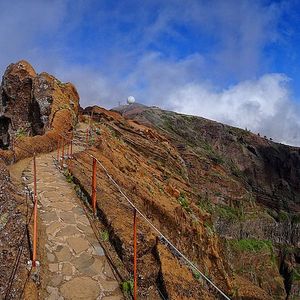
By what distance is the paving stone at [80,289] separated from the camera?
639cm

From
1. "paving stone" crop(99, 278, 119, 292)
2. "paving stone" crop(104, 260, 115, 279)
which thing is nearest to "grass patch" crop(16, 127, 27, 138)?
"paving stone" crop(104, 260, 115, 279)

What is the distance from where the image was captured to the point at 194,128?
9088cm

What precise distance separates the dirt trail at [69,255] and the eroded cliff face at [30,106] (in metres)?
8.26

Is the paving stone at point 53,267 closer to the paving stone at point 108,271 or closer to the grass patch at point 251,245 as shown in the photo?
the paving stone at point 108,271

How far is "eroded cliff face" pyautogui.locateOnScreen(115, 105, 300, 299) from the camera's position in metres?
65.4

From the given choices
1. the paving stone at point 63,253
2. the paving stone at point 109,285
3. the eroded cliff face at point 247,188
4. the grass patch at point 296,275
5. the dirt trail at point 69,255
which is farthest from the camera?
the grass patch at point 296,275

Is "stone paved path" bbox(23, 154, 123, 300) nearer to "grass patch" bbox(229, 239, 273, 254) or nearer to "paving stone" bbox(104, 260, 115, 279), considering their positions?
"paving stone" bbox(104, 260, 115, 279)

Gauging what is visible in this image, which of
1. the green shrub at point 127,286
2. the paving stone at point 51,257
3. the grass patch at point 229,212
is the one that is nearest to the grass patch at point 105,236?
the paving stone at point 51,257

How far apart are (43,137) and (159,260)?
10.5 m

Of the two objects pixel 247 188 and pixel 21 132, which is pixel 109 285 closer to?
pixel 21 132

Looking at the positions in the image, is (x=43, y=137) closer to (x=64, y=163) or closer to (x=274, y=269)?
(x=64, y=163)

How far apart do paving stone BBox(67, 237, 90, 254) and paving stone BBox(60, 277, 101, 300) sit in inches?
34.4

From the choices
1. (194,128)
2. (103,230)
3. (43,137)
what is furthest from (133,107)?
(103,230)

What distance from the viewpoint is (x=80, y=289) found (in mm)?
6574
